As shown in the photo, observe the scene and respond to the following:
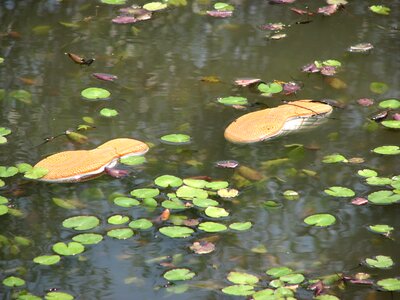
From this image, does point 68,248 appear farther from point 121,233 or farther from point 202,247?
point 202,247

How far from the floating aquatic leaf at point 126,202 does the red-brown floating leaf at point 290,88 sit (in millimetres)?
1003

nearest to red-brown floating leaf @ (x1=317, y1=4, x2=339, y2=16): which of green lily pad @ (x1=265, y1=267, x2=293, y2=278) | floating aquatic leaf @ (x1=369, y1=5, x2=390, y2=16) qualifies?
floating aquatic leaf @ (x1=369, y1=5, x2=390, y2=16)

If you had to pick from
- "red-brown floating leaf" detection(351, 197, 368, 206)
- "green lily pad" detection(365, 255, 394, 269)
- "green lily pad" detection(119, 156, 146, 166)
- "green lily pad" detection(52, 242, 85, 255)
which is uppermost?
"green lily pad" detection(119, 156, 146, 166)

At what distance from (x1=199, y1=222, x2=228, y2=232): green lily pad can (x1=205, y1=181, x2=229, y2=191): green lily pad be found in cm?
21

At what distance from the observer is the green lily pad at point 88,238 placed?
8.25 ft

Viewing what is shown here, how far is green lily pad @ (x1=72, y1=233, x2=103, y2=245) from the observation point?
2516 millimetres

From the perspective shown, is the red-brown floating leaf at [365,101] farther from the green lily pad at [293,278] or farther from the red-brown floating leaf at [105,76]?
the green lily pad at [293,278]

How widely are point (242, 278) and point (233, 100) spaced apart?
1140 mm

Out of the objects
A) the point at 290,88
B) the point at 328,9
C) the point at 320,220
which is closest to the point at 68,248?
the point at 320,220

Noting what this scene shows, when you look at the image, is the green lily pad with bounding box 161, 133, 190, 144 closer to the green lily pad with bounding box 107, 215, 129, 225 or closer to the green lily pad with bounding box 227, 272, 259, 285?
the green lily pad with bounding box 107, 215, 129, 225

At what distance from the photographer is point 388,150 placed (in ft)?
9.91

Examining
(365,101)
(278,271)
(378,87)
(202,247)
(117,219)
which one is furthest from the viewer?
(378,87)

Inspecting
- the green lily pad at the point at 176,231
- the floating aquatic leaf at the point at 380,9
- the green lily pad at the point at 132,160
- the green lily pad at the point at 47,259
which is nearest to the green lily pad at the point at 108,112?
the green lily pad at the point at 132,160

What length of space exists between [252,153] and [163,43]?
1023mm
